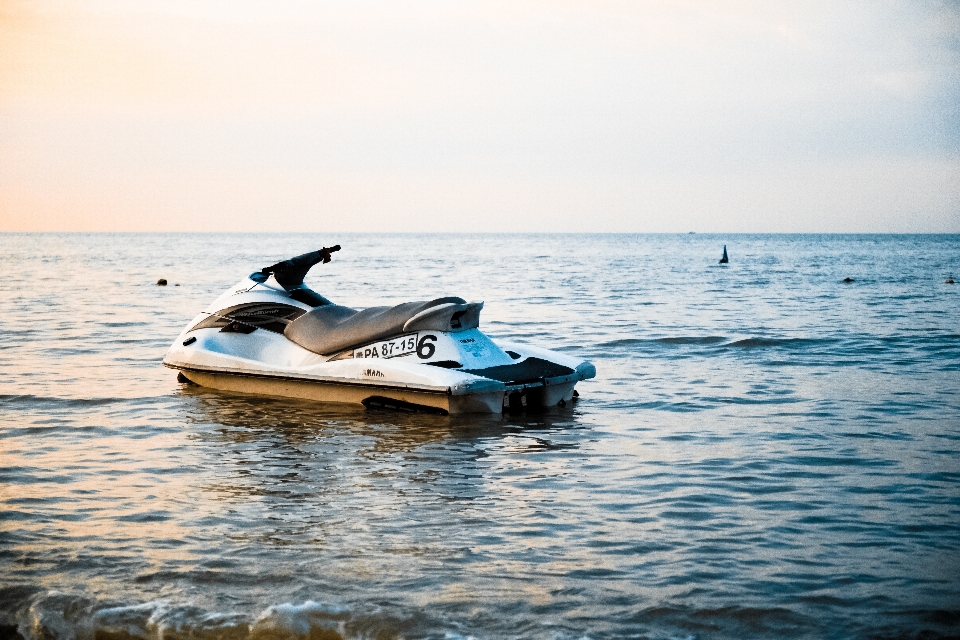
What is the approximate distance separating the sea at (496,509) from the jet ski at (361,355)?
0.86 feet

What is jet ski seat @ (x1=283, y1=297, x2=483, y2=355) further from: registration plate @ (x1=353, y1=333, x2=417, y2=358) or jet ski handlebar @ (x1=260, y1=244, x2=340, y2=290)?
jet ski handlebar @ (x1=260, y1=244, x2=340, y2=290)

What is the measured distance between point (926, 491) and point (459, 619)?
407 cm

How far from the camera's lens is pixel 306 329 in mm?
11320

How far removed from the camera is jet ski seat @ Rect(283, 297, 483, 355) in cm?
1038

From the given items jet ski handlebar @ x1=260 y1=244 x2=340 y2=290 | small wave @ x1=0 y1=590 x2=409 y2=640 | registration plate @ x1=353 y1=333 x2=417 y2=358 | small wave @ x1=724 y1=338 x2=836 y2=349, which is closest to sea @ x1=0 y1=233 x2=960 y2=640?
small wave @ x1=0 y1=590 x2=409 y2=640

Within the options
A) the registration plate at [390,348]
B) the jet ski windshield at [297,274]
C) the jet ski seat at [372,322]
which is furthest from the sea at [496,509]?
the jet ski windshield at [297,274]

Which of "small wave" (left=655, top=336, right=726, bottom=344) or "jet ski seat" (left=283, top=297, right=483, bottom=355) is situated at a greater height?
"jet ski seat" (left=283, top=297, right=483, bottom=355)

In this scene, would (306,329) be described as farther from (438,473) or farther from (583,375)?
(438,473)

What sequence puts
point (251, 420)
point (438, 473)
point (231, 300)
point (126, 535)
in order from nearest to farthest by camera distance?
point (126, 535) → point (438, 473) → point (251, 420) → point (231, 300)

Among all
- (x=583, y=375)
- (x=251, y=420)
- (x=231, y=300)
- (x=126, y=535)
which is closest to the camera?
(x=126, y=535)

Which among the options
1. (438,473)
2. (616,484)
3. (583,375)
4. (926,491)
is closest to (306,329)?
(583,375)

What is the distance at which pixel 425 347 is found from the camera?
10359 millimetres

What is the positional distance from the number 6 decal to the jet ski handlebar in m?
2.23

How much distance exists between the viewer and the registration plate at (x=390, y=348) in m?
10.5
